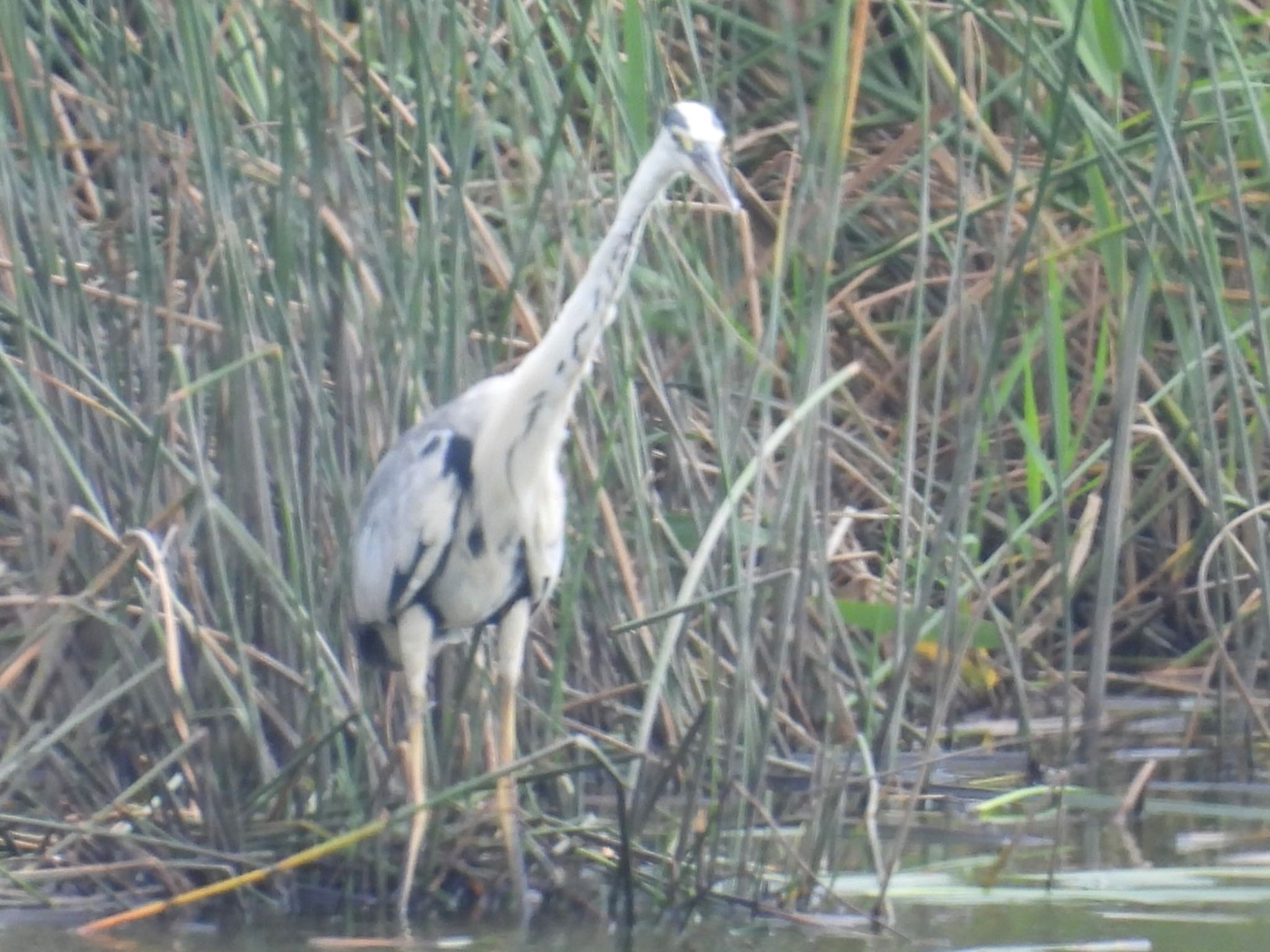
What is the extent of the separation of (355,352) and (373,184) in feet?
0.87

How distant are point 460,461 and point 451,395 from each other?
0.15m

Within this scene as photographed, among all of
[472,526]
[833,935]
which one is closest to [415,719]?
[472,526]

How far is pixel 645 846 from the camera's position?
334 centimetres

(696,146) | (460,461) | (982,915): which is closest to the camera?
(696,146)

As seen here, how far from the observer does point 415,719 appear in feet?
11.1

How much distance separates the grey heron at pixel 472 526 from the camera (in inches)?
134

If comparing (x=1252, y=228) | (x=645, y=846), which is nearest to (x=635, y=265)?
(x=645, y=846)

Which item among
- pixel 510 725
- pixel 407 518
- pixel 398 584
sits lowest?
pixel 510 725

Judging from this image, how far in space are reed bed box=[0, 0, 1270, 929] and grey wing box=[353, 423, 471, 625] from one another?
7 cm

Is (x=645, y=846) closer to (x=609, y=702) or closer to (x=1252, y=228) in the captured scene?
(x=609, y=702)

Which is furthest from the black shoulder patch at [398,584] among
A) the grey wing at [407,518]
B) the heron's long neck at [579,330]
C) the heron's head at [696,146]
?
the heron's head at [696,146]

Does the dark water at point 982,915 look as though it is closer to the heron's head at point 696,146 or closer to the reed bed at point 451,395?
the reed bed at point 451,395

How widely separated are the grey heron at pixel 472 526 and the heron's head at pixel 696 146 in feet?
0.93

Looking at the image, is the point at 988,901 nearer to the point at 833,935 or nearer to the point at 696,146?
the point at 833,935
